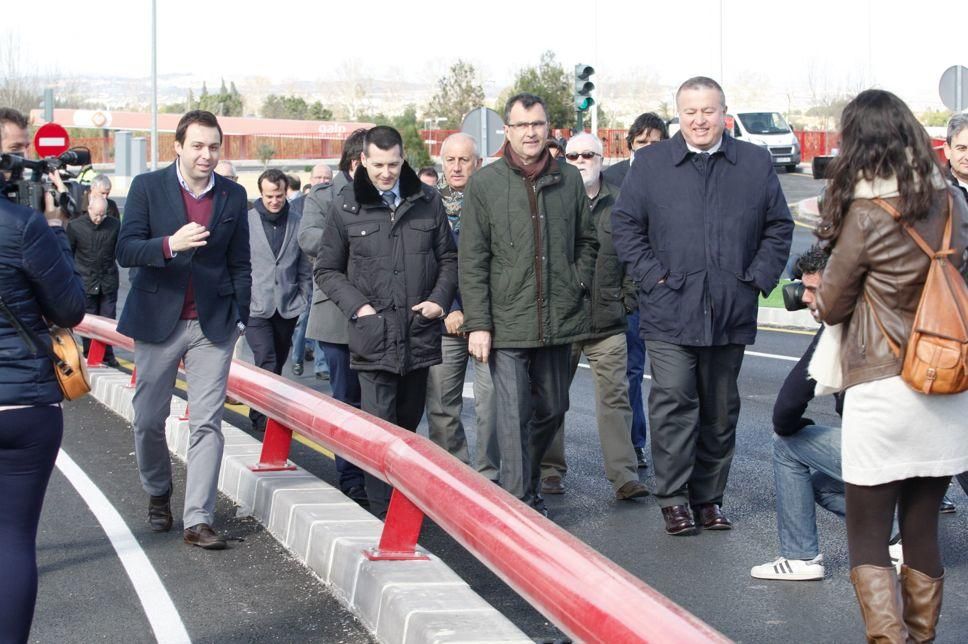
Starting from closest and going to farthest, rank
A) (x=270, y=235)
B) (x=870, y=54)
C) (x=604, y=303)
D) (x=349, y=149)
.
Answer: (x=604, y=303) → (x=349, y=149) → (x=270, y=235) → (x=870, y=54)

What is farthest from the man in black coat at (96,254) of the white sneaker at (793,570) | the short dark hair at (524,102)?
the white sneaker at (793,570)

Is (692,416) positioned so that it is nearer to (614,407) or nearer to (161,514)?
(614,407)

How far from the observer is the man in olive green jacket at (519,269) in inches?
290

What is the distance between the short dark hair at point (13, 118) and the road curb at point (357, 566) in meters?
2.18

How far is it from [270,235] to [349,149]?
2.96 meters

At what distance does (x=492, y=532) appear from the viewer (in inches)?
184

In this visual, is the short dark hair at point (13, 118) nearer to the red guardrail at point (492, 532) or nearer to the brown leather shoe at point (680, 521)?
the red guardrail at point (492, 532)

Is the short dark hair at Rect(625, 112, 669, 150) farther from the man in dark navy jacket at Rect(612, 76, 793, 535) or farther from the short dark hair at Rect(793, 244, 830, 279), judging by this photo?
the short dark hair at Rect(793, 244, 830, 279)

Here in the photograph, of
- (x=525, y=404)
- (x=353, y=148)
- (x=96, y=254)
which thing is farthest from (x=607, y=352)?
(x=96, y=254)

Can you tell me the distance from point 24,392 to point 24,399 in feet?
0.08

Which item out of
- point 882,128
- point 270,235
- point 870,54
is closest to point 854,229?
point 882,128

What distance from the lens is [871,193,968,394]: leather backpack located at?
4.66 meters

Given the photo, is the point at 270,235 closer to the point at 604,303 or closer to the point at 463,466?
the point at 604,303

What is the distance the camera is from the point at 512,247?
737 cm
